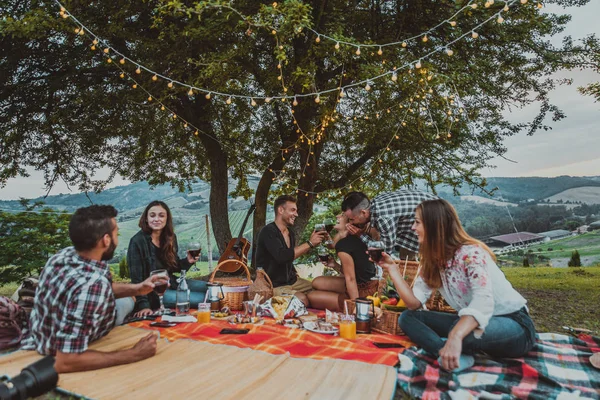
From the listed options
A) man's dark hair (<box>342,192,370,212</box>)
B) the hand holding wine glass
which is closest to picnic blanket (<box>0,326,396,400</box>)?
the hand holding wine glass

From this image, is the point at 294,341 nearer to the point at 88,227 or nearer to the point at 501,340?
the point at 501,340

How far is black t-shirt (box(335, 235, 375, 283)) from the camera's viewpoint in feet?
13.6

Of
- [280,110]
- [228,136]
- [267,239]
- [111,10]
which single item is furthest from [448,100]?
[111,10]

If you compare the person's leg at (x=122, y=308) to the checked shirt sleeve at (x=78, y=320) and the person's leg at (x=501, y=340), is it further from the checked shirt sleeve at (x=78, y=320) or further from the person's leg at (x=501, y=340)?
the person's leg at (x=501, y=340)

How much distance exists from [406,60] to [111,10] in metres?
Answer: 4.22

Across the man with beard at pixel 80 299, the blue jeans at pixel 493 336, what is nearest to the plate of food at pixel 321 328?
the blue jeans at pixel 493 336

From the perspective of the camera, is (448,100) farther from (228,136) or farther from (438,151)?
(228,136)

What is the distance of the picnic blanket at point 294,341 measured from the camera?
282 cm

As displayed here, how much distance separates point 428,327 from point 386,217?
56.6 inches

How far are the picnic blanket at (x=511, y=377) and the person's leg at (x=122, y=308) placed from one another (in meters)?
2.42

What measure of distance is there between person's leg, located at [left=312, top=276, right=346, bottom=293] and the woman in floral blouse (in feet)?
5.43

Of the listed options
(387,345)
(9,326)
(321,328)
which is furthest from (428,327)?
(9,326)

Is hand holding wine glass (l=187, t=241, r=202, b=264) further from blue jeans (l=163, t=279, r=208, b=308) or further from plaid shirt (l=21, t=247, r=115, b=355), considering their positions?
plaid shirt (l=21, t=247, r=115, b=355)

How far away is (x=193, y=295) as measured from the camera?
4.72m
